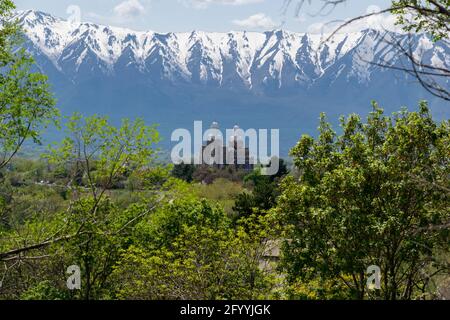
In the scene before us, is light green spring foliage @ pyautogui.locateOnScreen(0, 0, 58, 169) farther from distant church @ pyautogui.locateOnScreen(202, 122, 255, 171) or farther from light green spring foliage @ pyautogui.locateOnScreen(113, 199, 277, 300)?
distant church @ pyautogui.locateOnScreen(202, 122, 255, 171)

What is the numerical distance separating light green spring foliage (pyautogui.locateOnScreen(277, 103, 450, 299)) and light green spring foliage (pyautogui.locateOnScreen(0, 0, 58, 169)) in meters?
7.65

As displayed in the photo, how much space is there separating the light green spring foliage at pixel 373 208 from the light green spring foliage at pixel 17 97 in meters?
7.65

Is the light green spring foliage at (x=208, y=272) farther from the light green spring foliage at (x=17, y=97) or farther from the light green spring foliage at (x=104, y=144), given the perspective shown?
the light green spring foliage at (x=17, y=97)

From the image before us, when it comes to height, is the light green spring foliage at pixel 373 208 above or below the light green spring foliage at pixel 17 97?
below

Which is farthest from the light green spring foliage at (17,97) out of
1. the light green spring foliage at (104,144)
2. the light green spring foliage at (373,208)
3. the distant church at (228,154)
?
the distant church at (228,154)

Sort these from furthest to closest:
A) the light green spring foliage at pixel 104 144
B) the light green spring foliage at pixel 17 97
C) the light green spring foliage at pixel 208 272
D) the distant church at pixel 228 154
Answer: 1. the distant church at pixel 228 154
2. the light green spring foliage at pixel 208 272
3. the light green spring foliage at pixel 104 144
4. the light green spring foliage at pixel 17 97

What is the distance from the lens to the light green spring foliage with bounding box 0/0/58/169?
12016 mm

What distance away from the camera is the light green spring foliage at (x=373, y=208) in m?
14.4

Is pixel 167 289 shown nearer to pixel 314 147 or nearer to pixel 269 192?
pixel 314 147

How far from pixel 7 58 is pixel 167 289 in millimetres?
9681

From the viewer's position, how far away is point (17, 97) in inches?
472

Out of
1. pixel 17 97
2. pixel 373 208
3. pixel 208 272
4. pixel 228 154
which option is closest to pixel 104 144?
pixel 17 97

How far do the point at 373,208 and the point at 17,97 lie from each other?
1036cm

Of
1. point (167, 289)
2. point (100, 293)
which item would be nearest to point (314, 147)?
point (167, 289)
